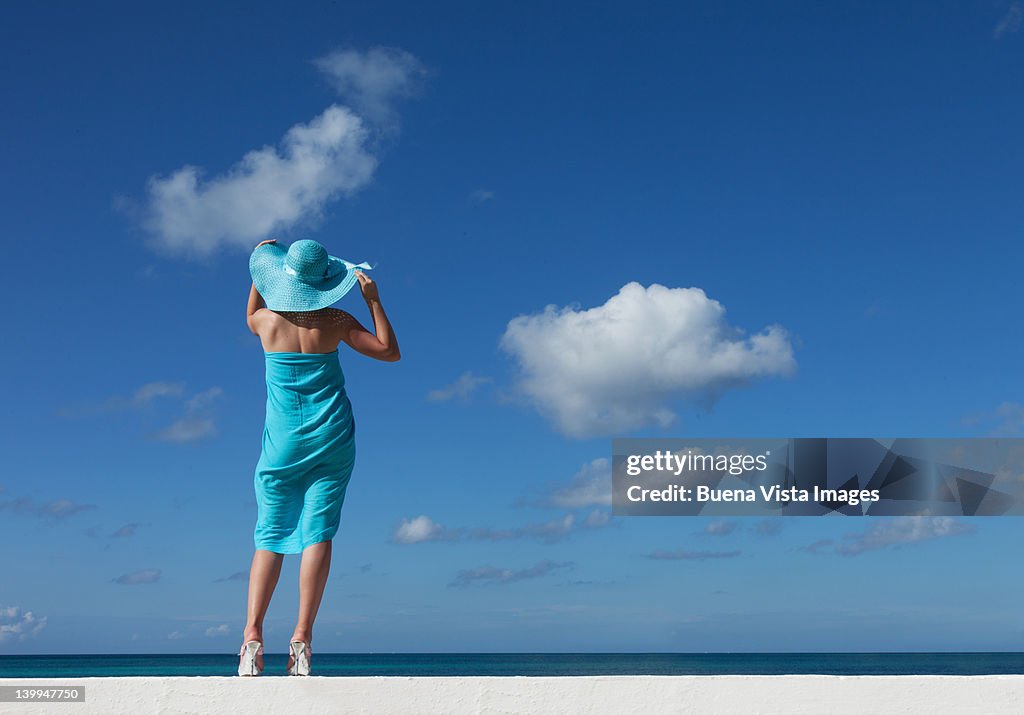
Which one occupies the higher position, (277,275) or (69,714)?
(277,275)

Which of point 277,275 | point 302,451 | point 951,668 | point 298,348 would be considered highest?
point 277,275

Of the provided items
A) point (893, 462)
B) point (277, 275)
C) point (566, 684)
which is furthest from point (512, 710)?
point (893, 462)

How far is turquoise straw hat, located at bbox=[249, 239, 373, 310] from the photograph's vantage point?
16.0 feet

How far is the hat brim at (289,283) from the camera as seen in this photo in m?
4.89

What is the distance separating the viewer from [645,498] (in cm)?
1378

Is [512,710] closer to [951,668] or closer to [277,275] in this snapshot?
[277,275]

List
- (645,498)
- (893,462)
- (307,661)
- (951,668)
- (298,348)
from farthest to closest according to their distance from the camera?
(951,668) < (893,462) < (645,498) < (298,348) < (307,661)

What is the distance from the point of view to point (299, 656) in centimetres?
452

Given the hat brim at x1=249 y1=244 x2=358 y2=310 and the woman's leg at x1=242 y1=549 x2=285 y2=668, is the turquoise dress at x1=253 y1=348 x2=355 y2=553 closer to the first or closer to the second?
the woman's leg at x1=242 y1=549 x2=285 y2=668

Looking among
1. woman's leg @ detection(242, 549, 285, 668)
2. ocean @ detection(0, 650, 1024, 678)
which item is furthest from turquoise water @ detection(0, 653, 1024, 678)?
woman's leg @ detection(242, 549, 285, 668)

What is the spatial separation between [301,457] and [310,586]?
574 millimetres

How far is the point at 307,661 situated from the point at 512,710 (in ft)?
3.47

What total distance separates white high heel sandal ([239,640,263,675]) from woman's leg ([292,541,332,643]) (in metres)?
0.20

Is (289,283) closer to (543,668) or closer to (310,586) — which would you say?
(310,586)
